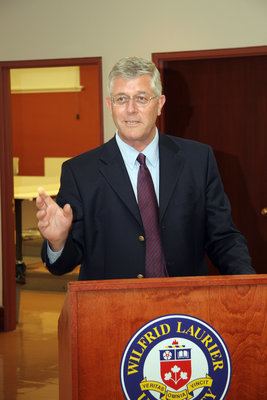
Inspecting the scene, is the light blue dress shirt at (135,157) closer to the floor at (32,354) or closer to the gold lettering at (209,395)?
the gold lettering at (209,395)

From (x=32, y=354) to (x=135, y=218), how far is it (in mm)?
3349

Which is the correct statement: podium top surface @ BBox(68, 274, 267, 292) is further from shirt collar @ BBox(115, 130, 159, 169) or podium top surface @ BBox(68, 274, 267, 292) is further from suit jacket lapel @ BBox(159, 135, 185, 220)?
shirt collar @ BBox(115, 130, 159, 169)

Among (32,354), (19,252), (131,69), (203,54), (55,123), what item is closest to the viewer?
(131,69)

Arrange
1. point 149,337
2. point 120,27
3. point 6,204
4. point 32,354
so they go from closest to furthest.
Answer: point 149,337 < point 32,354 < point 120,27 < point 6,204

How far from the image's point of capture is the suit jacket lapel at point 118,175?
2225 millimetres

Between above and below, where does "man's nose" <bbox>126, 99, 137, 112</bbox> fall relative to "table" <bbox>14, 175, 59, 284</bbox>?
above

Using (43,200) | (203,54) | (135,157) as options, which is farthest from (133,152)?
(203,54)

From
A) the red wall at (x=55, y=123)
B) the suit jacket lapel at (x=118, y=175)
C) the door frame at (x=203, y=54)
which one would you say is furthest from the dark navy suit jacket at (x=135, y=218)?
the red wall at (x=55, y=123)

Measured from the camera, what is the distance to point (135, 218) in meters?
2.22

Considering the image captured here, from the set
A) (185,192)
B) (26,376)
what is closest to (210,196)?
(185,192)

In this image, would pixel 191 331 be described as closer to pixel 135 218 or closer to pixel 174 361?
pixel 174 361

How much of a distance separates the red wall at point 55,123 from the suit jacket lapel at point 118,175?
7.28 meters

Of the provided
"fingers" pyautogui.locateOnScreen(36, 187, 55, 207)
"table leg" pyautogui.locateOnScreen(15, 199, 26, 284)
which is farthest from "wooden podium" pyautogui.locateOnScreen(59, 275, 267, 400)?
"table leg" pyautogui.locateOnScreen(15, 199, 26, 284)

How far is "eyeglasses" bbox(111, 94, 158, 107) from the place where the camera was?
221 centimetres
